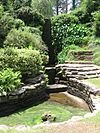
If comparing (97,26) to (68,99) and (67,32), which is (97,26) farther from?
(68,99)

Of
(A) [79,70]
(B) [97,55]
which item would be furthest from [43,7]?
(A) [79,70]

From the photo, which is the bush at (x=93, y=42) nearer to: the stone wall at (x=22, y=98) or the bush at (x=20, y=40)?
the bush at (x=20, y=40)

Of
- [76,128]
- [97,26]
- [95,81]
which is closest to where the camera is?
[76,128]

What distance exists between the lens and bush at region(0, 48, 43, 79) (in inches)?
586

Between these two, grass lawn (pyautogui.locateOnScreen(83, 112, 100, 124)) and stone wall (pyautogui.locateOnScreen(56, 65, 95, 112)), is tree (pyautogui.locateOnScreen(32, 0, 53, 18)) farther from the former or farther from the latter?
grass lawn (pyautogui.locateOnScreen(83, 112, 100, 124))

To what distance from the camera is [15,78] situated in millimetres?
13812

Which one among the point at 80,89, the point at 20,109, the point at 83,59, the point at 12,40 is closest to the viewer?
the point at 20,109

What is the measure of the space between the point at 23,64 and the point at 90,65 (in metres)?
5.30

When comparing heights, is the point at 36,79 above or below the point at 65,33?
below

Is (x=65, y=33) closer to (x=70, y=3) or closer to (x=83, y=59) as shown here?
(x=83, y=59)

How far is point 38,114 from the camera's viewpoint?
12555 millimetres

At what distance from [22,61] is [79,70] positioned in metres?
3.85

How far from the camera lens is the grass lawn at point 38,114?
11617 mm

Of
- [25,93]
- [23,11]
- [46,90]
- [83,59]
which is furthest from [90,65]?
[23,11]
